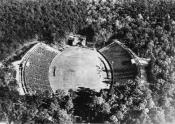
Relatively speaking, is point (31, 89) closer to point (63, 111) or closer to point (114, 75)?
point (63, 111)

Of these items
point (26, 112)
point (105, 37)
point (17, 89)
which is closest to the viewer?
point (26, 112)

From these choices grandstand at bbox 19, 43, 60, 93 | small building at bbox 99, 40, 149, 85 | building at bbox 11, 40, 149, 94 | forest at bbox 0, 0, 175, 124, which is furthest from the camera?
small building at bbox 99, 40, 149, 85

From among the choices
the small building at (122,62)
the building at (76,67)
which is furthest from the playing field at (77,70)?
the small building at (122,62)

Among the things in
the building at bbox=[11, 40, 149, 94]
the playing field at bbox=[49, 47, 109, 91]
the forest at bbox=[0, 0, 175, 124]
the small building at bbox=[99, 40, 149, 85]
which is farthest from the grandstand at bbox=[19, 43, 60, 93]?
the small building at bbox=[99, 40, 149, 85]

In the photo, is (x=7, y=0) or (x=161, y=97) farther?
(x=7, y=0)

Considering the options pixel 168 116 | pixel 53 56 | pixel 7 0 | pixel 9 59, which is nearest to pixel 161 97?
pixel 168 116

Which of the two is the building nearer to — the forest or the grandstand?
the grandstand

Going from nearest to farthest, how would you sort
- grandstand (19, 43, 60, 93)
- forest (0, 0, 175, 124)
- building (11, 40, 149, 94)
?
forest (0, 0, 175, 124), grandstand (19, 43, 60, 93), building (11, 40, 149, 94)

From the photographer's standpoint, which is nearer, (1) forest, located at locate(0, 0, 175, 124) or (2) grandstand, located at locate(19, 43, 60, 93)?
(1) forest, located at locate(0, 0, 175, 124)

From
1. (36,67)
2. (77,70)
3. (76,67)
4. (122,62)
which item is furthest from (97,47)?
(36,67)
